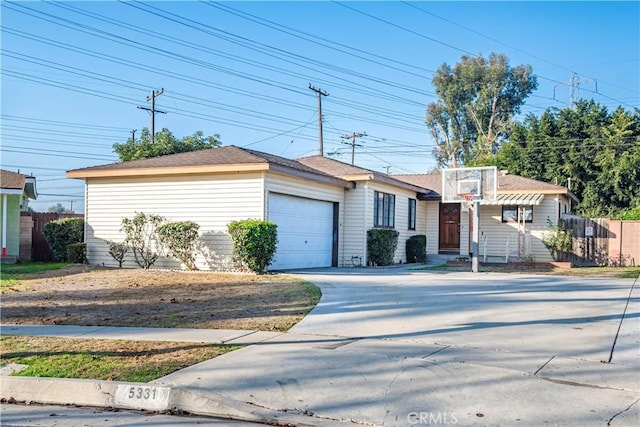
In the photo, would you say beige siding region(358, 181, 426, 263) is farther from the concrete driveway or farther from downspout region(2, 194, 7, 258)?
downspout region(2, 194, 7, 258)

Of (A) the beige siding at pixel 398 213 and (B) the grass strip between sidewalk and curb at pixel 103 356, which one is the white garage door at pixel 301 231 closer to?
(A) the beige siding at pixel 398 213

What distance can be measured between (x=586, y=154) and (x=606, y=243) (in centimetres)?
1421

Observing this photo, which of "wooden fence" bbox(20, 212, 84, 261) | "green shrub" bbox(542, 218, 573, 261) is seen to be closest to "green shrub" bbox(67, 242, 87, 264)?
"wooden fence" bbox(20, 212, 84, 261)

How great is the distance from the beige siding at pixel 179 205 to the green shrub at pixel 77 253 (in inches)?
9.1

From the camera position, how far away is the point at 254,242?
15.9 metres

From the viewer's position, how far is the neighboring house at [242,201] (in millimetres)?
17375

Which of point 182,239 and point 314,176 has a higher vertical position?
point 314,176

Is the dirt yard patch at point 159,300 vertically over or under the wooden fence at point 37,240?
under

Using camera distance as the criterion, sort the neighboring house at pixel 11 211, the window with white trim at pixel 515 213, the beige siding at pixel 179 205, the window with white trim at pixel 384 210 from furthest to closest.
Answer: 1. the window with white trim at pixel 515 213
2. the window with white trim at pixel 384 210
3. the neighboring house at pixel 11 211
4. the beige siding at pixel 179 205

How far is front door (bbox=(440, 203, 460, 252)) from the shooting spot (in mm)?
27172

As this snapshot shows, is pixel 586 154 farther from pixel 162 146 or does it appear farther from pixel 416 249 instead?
pixel 162 146

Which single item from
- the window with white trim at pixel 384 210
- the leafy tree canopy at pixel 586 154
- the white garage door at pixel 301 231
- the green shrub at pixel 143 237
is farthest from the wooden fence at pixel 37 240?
the leafy tree canopy at pixel 586 154

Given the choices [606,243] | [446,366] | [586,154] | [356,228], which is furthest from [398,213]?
[586,154]

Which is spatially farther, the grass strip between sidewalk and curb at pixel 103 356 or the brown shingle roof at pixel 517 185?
the brown shingle roof at pixel 517 185
